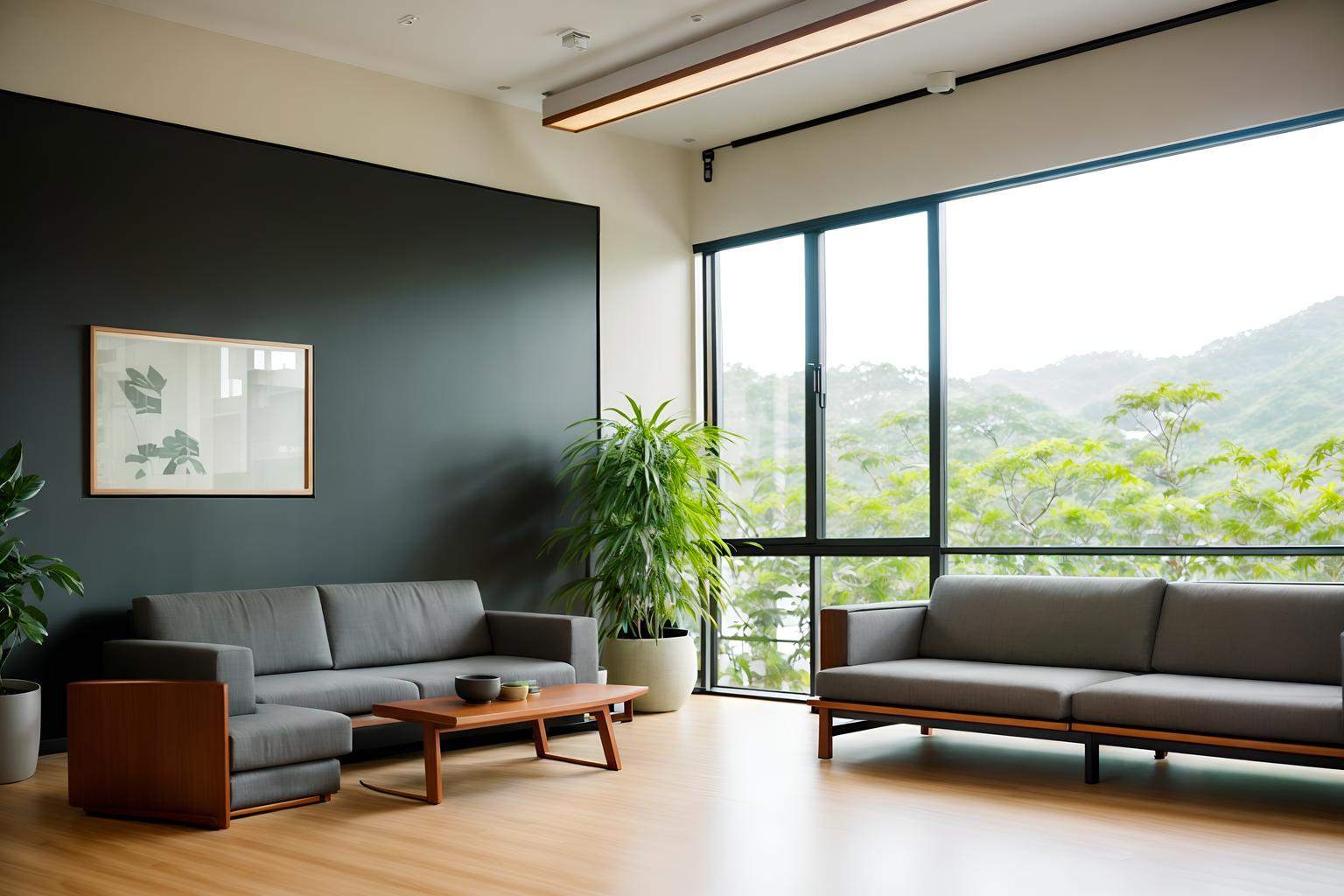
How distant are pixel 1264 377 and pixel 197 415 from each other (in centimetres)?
505

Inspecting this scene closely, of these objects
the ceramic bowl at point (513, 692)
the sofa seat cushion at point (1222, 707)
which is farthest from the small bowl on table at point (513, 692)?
the sofa seat cushion at point (1222, 707)

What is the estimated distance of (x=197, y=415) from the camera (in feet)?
18.6

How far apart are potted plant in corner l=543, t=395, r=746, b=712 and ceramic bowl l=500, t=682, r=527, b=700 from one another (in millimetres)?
1815

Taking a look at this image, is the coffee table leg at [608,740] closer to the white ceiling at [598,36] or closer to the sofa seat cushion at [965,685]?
the sofa seat cushion at [965,685]

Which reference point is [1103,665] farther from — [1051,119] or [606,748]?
[1051,119]

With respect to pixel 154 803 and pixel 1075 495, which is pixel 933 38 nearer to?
pixel 1075 495

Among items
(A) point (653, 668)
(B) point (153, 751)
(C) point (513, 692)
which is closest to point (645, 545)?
(A) point (653, 668)

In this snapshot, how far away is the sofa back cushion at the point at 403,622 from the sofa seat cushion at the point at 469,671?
0.30 feet

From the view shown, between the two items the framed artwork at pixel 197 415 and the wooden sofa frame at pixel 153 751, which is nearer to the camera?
the wooden sofa frame at pixel 153 751

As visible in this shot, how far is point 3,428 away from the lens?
511cm

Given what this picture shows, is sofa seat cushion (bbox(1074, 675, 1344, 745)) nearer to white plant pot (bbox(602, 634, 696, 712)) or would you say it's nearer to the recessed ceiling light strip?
white plant pot (bbox(602, 634, 696, 712))

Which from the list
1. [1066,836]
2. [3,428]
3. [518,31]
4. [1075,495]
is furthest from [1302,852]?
[3,428]

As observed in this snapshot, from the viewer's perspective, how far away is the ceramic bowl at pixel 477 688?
188 inches

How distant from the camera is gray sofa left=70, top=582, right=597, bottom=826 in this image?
434cm
